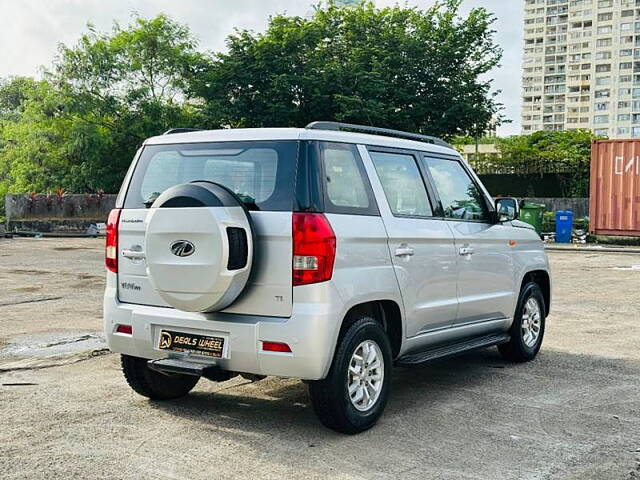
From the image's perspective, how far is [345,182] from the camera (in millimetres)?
4977

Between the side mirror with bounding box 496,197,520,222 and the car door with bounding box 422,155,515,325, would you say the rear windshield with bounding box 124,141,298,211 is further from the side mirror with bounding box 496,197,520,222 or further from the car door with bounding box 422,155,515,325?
the side mirror with bounding box 496,197,520,222

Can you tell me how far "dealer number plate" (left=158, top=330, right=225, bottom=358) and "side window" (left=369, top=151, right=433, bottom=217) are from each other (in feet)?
5.02

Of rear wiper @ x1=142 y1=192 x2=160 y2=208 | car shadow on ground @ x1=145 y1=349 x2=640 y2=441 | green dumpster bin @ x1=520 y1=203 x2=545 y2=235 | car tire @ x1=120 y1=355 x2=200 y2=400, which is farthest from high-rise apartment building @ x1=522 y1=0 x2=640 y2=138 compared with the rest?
rear wiper @ x1=142 y1=192 x2=160 y2=208

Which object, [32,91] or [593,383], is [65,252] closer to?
[593,383]

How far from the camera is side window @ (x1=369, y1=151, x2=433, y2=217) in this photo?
17.7 feet

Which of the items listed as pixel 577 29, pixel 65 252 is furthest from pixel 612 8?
pixel 65 252

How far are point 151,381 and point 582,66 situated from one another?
15511 centimetres

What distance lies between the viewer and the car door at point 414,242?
17.3ft

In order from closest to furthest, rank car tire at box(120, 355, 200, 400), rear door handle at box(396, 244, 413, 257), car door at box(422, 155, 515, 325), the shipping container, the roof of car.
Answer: the roof of car
rear door handle at box(396, 244, 413, 257)
car tire at box(120, 355, 200, 400)
car door at box(422, 155, 515, 325)
the shipping container

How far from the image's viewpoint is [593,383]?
6.38 meters

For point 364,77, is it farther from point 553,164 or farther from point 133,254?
point 133,254

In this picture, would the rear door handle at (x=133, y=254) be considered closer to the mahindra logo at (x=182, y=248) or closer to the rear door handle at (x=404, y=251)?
the mahindra logo at (x=182, y=248)

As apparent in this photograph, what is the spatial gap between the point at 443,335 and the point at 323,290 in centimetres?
166

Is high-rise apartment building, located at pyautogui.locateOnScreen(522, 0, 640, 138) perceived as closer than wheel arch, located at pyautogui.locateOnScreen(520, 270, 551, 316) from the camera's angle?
No
